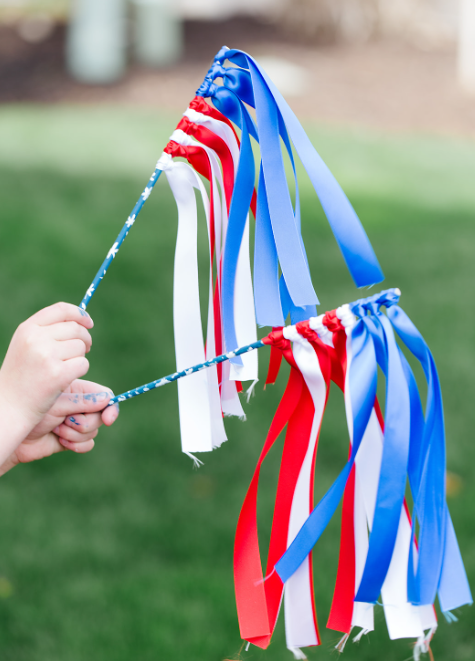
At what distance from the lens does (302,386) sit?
3.43 ft

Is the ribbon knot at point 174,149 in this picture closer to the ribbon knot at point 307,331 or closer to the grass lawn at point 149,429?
the ribbon knot at point 307,331

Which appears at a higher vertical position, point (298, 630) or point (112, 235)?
point (112, 235)

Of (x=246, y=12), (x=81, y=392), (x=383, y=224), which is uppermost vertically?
(x=246, y=12)

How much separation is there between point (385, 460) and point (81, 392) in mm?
553

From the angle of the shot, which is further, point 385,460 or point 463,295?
point 463,295

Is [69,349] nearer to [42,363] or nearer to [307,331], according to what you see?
[42,363]

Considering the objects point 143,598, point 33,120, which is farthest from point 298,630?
point 33,120

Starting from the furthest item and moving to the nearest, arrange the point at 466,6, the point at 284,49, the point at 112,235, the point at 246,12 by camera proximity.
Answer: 1. the point at 246,12
2. the point at 284,49
3. the point at 466,6
4. the point at 112,235

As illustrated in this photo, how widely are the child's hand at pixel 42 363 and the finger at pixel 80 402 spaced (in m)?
0.07

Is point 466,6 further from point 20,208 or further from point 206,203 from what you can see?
point 206,203

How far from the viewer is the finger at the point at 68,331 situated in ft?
3.60

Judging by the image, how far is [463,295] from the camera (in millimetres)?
3477

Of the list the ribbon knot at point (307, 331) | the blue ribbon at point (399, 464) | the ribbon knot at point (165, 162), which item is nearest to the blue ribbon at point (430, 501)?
the blue ribbon at point (399, 464)

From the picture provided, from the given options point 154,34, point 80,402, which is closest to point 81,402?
point 80,402
